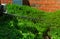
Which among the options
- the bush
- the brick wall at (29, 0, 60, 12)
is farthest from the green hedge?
the brick wall at (29, 0, 60, 12)

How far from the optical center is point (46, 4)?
8117 millimetres

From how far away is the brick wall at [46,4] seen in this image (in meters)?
8.00

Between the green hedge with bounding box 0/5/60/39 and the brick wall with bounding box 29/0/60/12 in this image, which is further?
the brick wall with bounding box 29/0/60/12

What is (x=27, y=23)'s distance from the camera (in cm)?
621

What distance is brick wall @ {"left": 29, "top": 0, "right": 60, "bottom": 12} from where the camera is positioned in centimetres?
800

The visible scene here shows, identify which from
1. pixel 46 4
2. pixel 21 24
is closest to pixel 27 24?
pixel 21 24

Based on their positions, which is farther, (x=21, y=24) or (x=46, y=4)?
(x=46, y=4)

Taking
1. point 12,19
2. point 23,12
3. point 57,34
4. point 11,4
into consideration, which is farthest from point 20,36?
point 11,4

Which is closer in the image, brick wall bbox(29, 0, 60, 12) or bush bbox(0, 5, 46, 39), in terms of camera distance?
bush bbox(0, 5, 46, 39)

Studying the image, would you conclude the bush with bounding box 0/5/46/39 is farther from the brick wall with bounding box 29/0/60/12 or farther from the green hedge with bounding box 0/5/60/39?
the brick wall with bounding box 29/0/60/12

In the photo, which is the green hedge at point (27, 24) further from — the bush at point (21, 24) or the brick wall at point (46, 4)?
the brick wall at point (46, 4)

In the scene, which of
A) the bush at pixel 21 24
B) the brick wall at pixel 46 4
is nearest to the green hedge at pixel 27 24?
the bush at pixel 21 24

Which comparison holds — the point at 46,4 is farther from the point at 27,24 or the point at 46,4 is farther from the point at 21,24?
the point at 21,24

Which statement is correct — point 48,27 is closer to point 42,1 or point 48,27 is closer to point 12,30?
point 12,30
